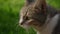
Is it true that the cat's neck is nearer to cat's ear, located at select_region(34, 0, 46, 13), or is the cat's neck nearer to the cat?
the cat

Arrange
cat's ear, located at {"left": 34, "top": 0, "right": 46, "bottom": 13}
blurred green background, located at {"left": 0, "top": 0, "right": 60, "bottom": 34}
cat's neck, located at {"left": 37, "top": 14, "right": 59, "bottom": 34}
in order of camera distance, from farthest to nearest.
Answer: blurred green background, located at {"left": 0, "top": 0, "right": 60, "bottom": 34}
cat's neck, located at {"left": 37, "top": 14, "right": 59, "bottom": 34}
cat's ear, located at {"left": 34, "top": 0, "right": 46, "bottom": 13}

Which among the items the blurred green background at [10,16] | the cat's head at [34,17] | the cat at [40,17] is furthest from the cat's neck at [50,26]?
the blurred green background at [10,16]

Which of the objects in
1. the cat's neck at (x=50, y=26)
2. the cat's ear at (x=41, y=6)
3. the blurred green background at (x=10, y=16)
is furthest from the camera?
the blurred green background at (x=10, y=16)

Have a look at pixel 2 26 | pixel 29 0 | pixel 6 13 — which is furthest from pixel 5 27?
pixel 29 0

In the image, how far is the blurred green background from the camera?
4.11m

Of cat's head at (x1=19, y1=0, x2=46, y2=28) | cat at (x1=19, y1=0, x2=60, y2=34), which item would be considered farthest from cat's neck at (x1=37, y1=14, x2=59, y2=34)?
cat's head at (x1=19, y1=0, x2=46, y2=28)

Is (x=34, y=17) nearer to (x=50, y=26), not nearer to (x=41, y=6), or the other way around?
(x=41, y=6)

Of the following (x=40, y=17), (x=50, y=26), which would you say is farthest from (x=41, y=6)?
(x=50, y=26)

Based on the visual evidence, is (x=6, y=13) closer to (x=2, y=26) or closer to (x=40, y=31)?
(x=2, y=26)

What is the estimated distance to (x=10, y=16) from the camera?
14.9ft

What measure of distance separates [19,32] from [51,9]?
915mm

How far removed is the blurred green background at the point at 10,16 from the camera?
4.11 metres

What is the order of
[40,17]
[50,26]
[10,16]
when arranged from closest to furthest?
[40,17]
[50,26]
[10,16]

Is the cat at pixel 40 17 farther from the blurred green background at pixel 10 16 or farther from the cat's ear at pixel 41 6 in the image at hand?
the blurred green background at pixel 10 16
